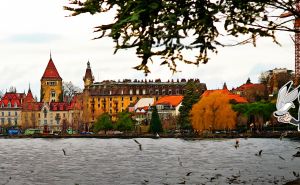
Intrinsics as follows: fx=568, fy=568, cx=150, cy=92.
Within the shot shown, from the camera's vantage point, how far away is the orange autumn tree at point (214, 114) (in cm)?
10475

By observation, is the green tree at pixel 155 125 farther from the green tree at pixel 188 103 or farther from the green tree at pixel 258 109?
the green tree at pixel 258 109

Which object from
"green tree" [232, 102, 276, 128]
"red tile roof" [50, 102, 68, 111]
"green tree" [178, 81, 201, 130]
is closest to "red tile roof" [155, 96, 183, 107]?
"green tree" [178, 81, 201, 130]

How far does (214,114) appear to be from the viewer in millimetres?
104562

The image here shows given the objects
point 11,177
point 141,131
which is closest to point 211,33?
point 11,177

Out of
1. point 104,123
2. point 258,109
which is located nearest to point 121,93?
point 104,123

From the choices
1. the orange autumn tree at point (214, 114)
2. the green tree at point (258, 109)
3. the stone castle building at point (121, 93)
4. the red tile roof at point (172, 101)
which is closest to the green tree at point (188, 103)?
the green tree at point (258, 109)

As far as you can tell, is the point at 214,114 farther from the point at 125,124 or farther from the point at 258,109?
Answer: the point at 125,124

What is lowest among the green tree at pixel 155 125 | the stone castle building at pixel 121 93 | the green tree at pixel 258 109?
the green tree at pixel 155 125

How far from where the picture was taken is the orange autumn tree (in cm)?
10475

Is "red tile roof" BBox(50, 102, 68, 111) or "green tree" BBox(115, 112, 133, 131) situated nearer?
"green tree" BBox(115, 112, 133, 131)

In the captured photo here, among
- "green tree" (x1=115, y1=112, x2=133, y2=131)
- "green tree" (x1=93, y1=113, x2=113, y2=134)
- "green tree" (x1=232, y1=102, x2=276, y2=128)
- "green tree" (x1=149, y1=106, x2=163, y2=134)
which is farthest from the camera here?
"green tree" (x1=93, y1=113, x2=113, y2=134)

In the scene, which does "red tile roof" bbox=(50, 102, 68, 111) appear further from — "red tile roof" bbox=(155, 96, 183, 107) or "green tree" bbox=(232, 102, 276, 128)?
"green tree" bbox=(232, 102, 276, 128)

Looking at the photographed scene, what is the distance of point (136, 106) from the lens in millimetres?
182625

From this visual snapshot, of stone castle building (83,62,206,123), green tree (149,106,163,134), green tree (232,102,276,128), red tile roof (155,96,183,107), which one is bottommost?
green tree (149,106,163,134)
